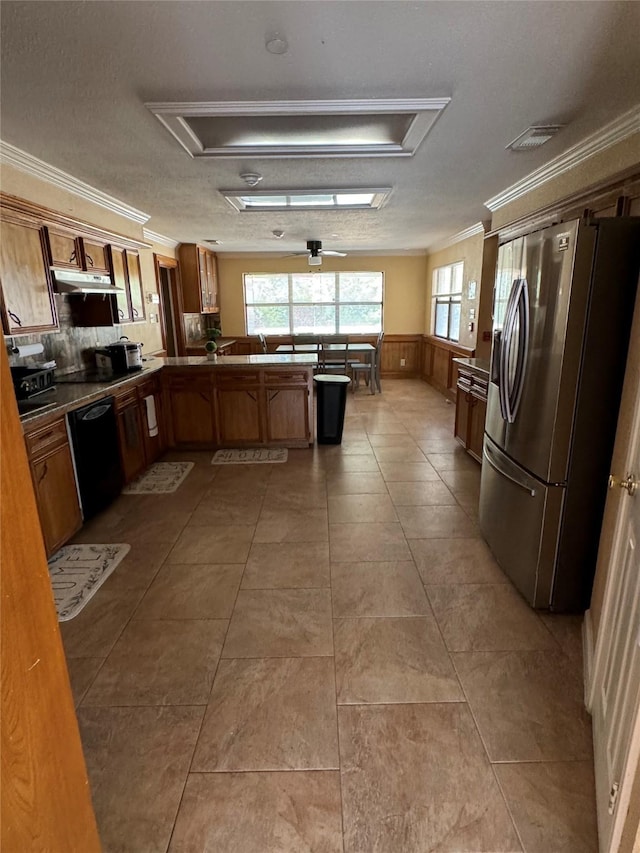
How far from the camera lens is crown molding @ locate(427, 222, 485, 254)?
5539 millimetres

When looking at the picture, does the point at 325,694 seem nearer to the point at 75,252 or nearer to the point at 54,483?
the point at 54,483

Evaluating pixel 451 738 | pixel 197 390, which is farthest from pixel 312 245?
pixel 451 738

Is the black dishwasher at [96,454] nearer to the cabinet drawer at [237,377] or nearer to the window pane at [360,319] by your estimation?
the cabinet drawer at [237,377]

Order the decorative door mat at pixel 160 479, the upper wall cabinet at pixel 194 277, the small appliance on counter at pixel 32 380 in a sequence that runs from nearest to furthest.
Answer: the small appliance on counter at pixel 32 380 < the decorative door mat at pixel 160 479 < the upper wall cabinet at pixel 194 277

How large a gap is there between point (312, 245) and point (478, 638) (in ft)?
18.5

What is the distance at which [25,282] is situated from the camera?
283 cm

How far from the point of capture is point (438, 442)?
4.74 metres

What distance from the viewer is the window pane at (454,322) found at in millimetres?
6684

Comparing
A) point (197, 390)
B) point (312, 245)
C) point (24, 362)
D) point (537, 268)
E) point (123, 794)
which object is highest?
point (312, 245)

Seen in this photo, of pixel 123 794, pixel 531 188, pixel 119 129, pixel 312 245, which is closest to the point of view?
pixel 123 794

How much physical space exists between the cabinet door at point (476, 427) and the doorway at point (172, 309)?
14.7 ft

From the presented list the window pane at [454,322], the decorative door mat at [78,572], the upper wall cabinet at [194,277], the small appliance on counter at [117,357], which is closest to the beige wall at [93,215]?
the upper wall cabinet at [194,277]

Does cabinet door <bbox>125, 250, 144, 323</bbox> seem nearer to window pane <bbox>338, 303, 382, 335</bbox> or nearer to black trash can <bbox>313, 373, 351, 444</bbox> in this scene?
black trash can <bbox>313, 373, 351, 444</bbox>

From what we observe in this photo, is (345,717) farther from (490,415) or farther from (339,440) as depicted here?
(339,440)
